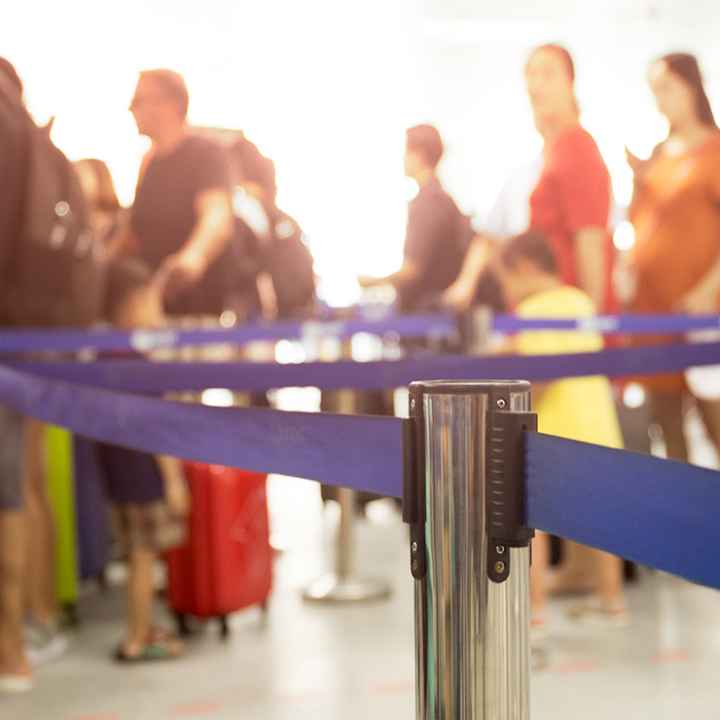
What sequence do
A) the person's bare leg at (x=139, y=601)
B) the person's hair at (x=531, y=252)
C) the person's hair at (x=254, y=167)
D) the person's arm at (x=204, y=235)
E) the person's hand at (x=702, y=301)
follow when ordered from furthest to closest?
the person's hair at (x=254, y=167)
the person's hand at (x=702, y=301)
the person's arm at (x=204, y=235)
the person's hair at (x=531, y=252)
the person's bare leg at (x=139, y=601)

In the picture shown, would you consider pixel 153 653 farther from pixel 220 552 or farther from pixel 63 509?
pixel 63 509

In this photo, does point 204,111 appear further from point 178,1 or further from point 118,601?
point 118,601

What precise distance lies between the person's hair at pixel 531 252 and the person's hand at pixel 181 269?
1.01 m

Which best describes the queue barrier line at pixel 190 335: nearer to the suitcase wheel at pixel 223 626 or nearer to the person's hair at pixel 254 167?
the suitcase wheel at pixel 223 626

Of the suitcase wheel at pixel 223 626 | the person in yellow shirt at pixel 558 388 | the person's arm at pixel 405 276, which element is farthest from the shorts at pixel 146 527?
the person's arm at pixel 405 276

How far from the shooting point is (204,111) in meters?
10.0

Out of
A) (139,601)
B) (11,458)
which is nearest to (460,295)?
(139,601)

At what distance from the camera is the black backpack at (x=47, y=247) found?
10.2 feet

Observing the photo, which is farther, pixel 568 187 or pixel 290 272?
pixel 290 272

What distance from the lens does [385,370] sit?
2801 mm

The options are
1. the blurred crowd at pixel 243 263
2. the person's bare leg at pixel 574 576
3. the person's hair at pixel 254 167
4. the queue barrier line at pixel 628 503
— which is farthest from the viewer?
the person's hair at pixel 254 167

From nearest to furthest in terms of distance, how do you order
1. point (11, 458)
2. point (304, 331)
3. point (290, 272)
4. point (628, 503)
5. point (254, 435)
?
1. point (628, 503)
2. point (254, 435)
3. point (11, 458)
4. point (304, 331)
5. point (290, 272)

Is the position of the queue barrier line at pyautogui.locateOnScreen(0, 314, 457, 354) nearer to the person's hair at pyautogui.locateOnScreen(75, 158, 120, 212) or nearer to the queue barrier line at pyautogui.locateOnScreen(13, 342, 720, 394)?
the queue barrier line at pyautogui.locateOnScreen(13, 342, 720, 394)

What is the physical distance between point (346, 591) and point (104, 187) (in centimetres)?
202
